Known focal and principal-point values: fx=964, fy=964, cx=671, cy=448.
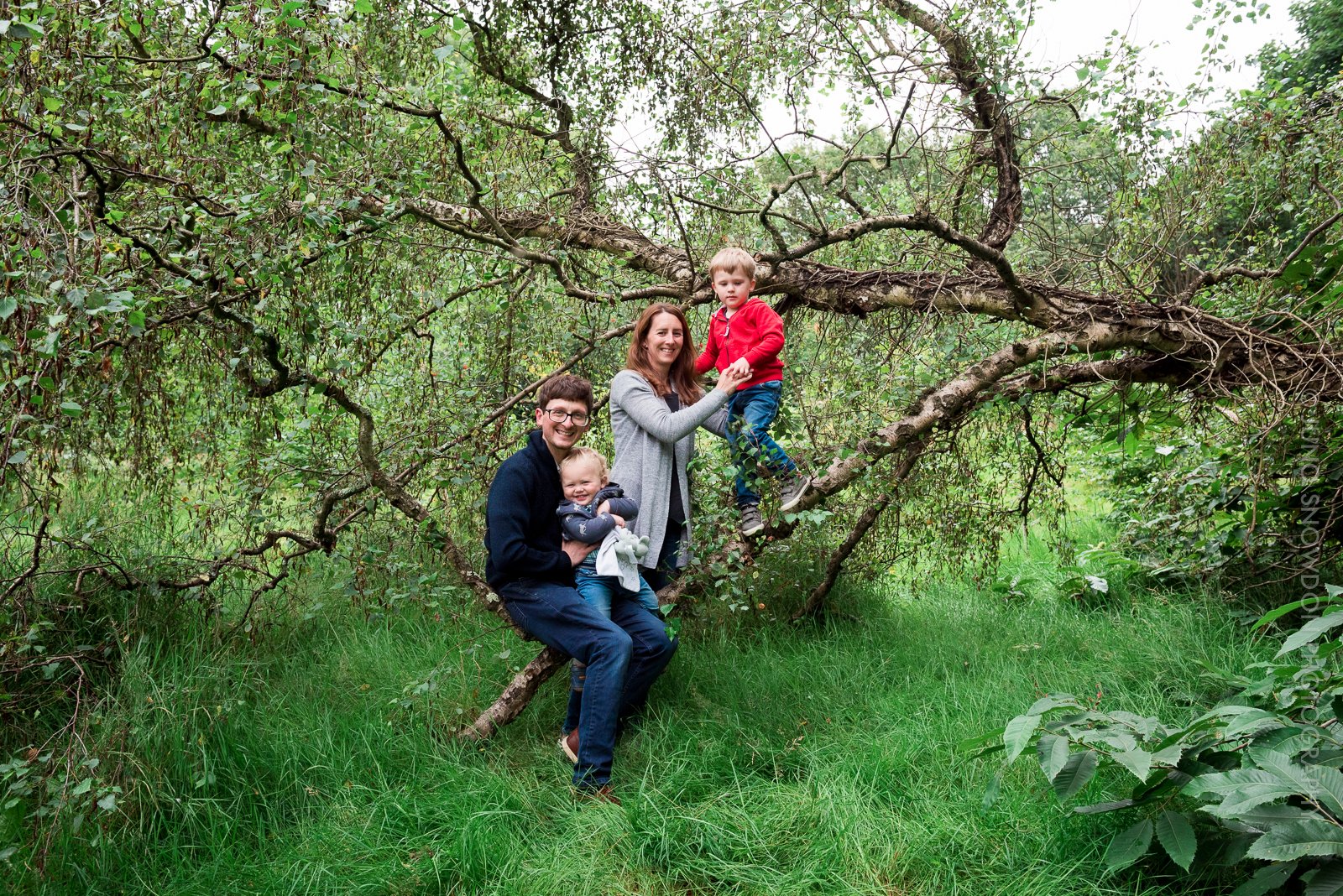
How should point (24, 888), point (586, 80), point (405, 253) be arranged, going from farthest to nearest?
point (586, 80) → point (405, 253) → point (24, 888)

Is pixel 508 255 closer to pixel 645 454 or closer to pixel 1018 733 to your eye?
pixel 645 454

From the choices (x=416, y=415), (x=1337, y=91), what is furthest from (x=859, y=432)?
(x=1337, y=91)

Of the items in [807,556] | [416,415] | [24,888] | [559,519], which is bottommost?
[24,888]

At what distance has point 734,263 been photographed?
4.29 meters

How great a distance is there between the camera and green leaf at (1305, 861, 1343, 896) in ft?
7.74

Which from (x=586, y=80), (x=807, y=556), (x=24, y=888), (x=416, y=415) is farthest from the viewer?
(x=586, y=80)

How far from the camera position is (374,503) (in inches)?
165

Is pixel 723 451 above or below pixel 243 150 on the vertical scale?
below

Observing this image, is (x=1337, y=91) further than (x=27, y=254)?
Yes

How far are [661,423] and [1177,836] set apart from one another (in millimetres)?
2173

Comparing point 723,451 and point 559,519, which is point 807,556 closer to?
point 723,451

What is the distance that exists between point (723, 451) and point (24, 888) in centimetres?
287

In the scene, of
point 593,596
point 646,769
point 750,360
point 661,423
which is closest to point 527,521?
→ point 593,596

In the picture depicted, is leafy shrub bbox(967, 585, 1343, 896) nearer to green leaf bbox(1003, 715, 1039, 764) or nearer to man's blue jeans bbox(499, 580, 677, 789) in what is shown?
green leaf bbox(1003, 715, 1039, 764)
